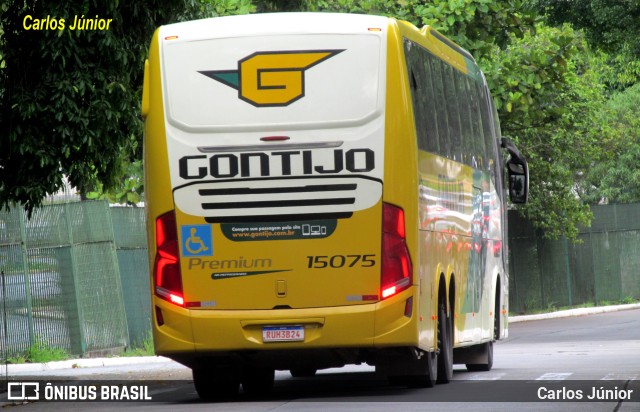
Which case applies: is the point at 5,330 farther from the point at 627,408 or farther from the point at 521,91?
the point at 521,91

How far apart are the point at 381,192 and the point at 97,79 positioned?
15.2 feet

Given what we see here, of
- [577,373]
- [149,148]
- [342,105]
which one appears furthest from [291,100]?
[577,373]

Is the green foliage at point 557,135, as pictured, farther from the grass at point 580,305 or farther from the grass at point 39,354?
the grass at point 39,354

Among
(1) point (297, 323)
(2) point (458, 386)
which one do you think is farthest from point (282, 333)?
(2) point (458, 386)

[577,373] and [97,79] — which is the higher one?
[97,79]

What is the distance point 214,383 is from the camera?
15266mm

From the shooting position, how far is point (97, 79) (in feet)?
55.4

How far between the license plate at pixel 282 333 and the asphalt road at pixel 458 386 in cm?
62

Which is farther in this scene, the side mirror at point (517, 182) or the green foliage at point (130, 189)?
the green foliage at point (130, 189)

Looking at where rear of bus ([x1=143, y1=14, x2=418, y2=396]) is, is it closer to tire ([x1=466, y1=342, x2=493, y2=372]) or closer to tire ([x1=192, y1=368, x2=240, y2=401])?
tire ([x1=192, y1=368, x2=240, y2=401])

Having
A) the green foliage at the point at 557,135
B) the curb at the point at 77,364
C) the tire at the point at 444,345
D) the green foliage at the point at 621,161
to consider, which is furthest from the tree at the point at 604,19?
the green foliage at the point at 621,161

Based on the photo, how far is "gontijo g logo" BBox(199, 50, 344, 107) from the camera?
545 inches

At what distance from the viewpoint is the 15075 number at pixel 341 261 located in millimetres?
13734

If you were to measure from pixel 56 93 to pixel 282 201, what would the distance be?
410cm
